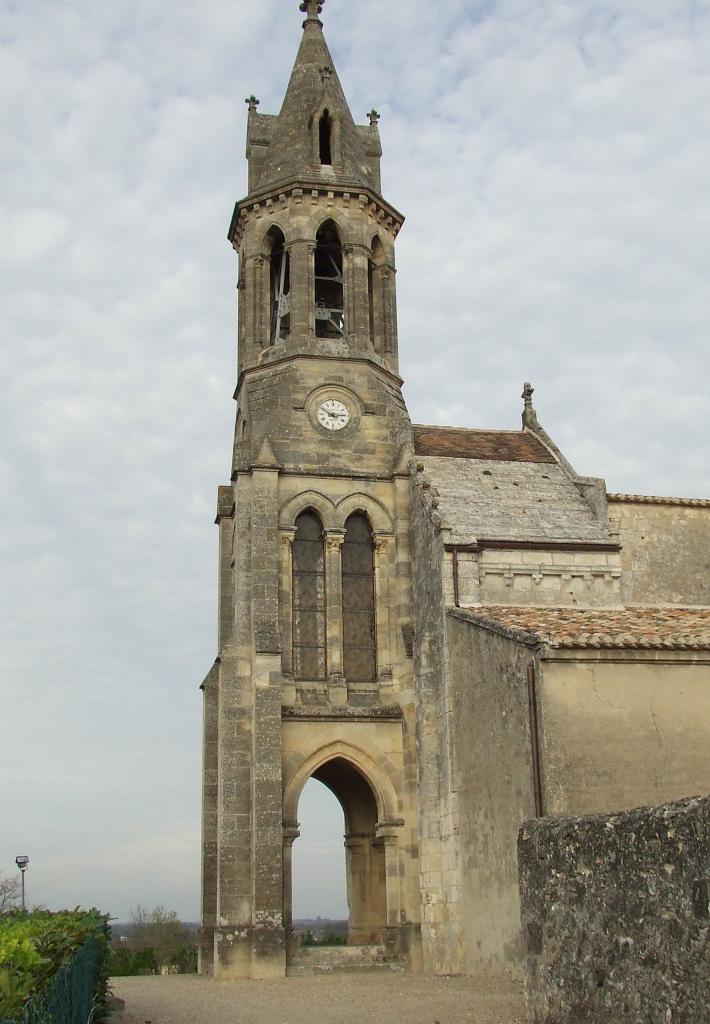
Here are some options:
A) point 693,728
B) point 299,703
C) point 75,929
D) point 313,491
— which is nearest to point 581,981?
point 75,929

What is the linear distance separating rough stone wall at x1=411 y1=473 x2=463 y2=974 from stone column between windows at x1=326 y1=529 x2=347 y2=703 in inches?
62.8

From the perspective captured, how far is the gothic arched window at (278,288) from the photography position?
1091 inches

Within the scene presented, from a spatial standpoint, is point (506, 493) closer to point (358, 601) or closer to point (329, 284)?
point (358, 601)

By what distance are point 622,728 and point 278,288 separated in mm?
15450

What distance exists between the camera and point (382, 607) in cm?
2481

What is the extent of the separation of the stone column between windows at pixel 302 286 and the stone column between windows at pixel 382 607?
5.22 meters

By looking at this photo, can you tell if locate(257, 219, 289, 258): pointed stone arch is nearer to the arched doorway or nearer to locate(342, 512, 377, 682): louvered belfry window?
locate(342, 512, 377, 682): louvered belfry window

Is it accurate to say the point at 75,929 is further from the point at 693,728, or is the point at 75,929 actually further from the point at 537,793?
the point at 693,728

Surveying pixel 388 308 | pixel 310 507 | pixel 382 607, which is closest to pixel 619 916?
pixel 382 607

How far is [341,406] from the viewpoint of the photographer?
25.9m

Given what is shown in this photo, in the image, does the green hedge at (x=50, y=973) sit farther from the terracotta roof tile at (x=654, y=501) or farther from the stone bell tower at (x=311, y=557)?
the terracotta roof tile at (x=654, y=501)

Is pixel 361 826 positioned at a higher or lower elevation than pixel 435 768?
lower

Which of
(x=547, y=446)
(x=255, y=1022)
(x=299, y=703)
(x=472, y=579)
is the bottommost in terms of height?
(x=255, y=1022)

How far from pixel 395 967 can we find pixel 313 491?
967 centimetres
